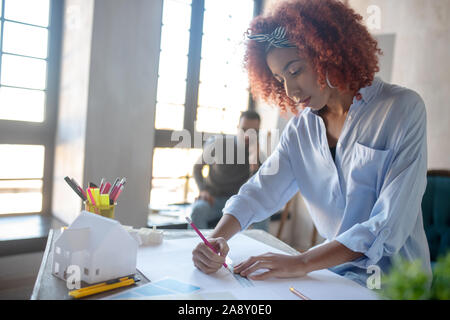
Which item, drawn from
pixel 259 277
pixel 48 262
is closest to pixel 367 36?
pixel 259 277

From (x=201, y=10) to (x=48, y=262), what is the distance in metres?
2.38

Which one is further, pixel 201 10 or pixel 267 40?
pixel 201 10

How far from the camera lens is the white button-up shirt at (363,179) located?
0.92 meters

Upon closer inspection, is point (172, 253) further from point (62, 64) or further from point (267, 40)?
point (62, 64)

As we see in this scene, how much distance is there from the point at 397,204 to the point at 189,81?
7.21ft

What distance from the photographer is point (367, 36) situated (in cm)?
117

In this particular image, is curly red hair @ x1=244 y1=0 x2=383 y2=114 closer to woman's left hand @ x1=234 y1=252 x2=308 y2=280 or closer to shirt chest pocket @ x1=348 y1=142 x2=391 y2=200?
shirt chest pocket @ x1=348 y1=142 x2=391 y2=200

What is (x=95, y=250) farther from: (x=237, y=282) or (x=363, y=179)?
(x=363, y=179)

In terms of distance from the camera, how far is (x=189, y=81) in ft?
9.43

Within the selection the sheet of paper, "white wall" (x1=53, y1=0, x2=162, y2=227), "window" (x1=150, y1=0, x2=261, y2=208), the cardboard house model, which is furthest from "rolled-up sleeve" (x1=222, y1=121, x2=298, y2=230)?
"window" (x1=150, y1=0, x2=261, y2=208)

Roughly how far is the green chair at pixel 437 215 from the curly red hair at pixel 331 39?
131 cm

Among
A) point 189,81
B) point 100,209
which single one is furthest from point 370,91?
point 189,81

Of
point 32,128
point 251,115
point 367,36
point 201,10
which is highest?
point 201,10
